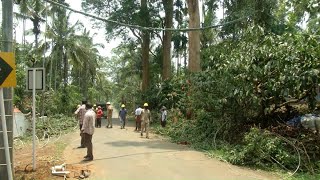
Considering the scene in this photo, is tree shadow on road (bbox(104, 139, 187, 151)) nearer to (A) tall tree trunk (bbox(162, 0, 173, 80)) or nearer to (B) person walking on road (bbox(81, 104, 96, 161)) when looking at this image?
(B) person walking on road (bbox(81, 104, 96, 161))

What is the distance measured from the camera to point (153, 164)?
39.8 feet

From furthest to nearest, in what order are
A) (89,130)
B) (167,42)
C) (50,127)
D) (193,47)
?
(167,42), (193,47), (50,127), (89,130)

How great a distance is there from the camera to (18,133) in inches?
776

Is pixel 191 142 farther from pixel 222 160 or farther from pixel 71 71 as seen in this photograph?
pixel 71 71

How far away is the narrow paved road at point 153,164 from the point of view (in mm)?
10625

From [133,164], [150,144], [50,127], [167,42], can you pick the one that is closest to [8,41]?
[133,164]

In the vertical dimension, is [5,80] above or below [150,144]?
above

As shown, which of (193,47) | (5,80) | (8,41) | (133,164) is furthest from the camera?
(193,47)

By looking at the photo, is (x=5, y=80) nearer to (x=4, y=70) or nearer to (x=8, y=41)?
(x=4, y=70)

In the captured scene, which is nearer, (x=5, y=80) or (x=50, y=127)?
(x=5, y=80)

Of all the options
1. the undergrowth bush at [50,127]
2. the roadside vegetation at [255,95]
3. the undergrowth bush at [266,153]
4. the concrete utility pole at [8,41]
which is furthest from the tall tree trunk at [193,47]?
the concrete utility pole at [8,41]

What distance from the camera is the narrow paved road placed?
10625 millimetres

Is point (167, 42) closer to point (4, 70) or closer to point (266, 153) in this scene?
point (266, 153)

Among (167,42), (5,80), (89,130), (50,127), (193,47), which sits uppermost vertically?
(167,42)
